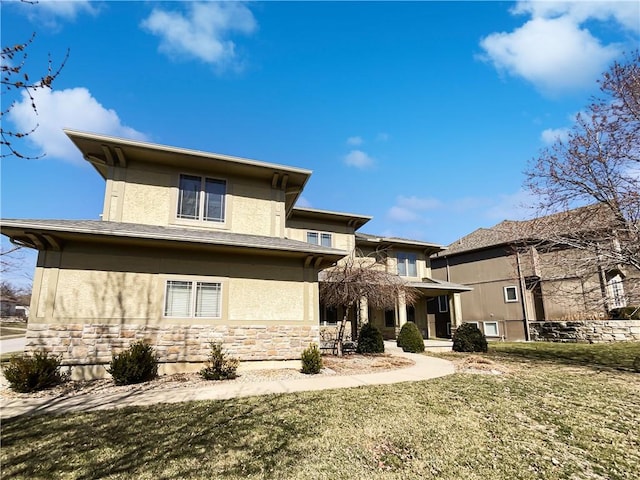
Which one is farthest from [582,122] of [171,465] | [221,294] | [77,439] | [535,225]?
[77,439]

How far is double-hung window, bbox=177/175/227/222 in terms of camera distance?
11.6 meters

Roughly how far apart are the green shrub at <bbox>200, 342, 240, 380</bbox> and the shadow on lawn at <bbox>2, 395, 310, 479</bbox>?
2.54m

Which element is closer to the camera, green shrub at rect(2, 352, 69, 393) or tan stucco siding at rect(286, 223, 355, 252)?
green shrub at rect(2, 352, 69, 393)

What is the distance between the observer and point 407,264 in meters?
22.0

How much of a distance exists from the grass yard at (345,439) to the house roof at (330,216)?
1193 cm

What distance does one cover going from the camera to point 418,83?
41.4ft

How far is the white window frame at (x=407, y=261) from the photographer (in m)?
21.8

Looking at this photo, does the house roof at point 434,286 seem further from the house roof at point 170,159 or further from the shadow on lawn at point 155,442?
the shadow on lawn at point 155,442

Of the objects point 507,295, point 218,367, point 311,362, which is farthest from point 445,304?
point 218,367

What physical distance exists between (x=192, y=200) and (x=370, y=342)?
29.8 feet

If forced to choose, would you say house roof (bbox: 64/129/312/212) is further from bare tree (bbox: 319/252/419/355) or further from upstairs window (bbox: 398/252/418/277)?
upstairs window (bbox: 398/252/418/277)

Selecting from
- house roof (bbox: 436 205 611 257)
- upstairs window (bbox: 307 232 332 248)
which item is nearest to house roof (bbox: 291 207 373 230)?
upstairs window (bbox: 307 232 332 248)

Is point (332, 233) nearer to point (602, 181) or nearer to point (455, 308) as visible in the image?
point (455, 308)

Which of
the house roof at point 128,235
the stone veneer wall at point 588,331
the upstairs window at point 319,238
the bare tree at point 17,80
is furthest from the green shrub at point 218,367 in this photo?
the stone veneer wall at point 588,331
